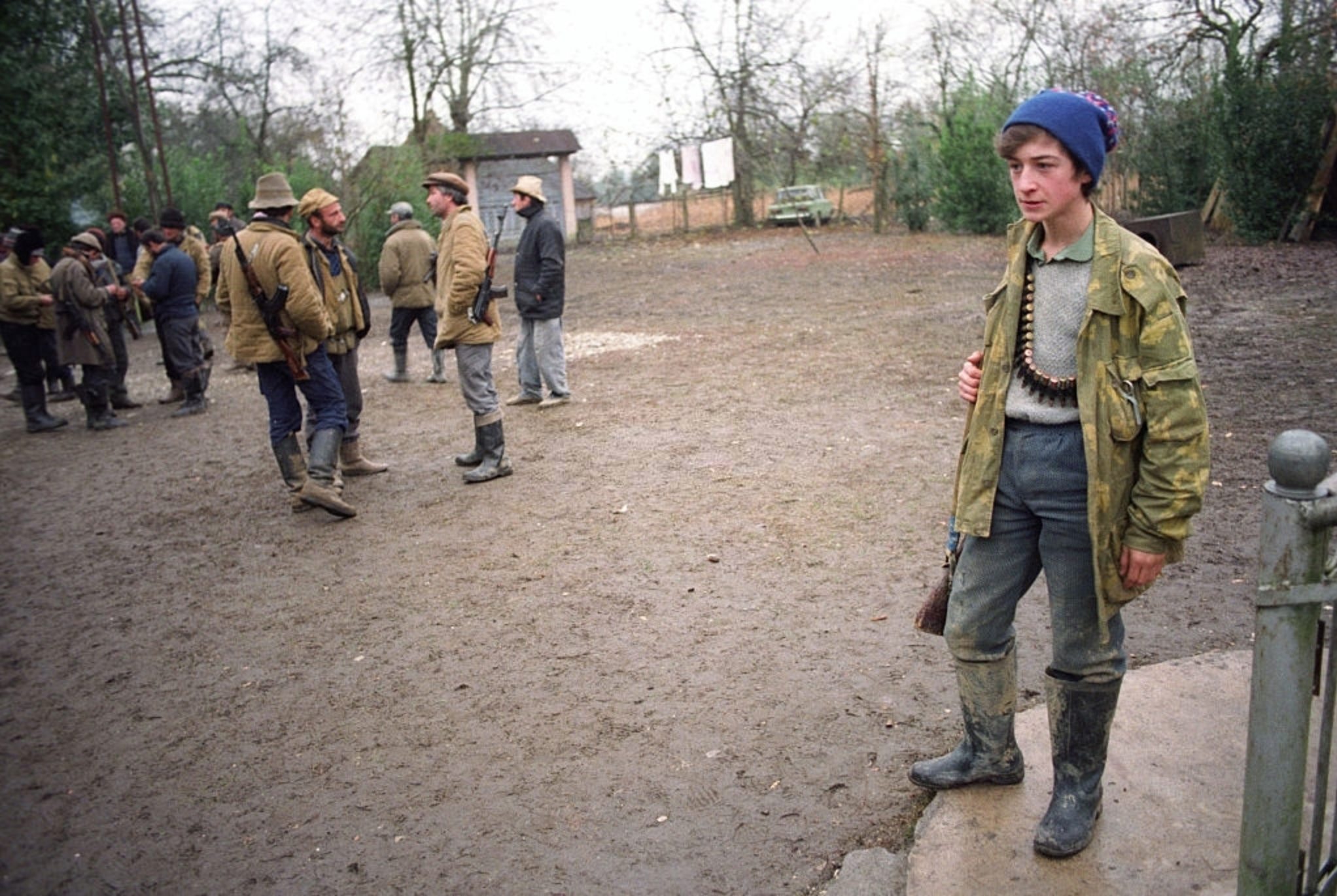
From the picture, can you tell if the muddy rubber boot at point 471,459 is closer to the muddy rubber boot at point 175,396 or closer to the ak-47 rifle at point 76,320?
the ak-47 rifle at point 76,320

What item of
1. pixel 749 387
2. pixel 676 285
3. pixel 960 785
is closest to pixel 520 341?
pixel 749 387

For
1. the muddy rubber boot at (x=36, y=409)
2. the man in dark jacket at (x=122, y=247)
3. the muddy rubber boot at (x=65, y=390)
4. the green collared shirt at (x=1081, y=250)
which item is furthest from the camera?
the man in dark jacket at (x=122, y=247)

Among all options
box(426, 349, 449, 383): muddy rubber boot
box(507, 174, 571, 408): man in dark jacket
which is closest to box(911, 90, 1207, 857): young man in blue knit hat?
box(507, 174, 571, 408): man in dark jacket

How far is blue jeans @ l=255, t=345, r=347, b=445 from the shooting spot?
662 cm

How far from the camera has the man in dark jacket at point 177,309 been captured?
10445 millimetres

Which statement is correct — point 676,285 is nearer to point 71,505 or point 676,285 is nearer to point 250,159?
point 71,505

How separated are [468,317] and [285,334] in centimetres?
119

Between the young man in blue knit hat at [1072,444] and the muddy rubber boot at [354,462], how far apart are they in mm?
5549

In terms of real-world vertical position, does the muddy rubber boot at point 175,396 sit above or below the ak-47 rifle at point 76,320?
below

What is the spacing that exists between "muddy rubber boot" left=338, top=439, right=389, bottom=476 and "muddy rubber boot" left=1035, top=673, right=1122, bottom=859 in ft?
18.9

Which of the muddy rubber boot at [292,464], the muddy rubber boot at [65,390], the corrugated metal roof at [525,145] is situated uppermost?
the corrugated metal roof at [525,145]

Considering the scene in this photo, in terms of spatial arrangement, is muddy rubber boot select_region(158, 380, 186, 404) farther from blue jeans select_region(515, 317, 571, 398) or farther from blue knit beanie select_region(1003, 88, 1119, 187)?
blue knit beanie select_region(1003, 88, 1119, 187)

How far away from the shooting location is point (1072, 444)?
102 inches

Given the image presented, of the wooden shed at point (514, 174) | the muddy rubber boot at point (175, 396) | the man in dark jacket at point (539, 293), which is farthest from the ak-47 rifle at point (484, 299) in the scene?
the wooden shed at point (514, 174)
